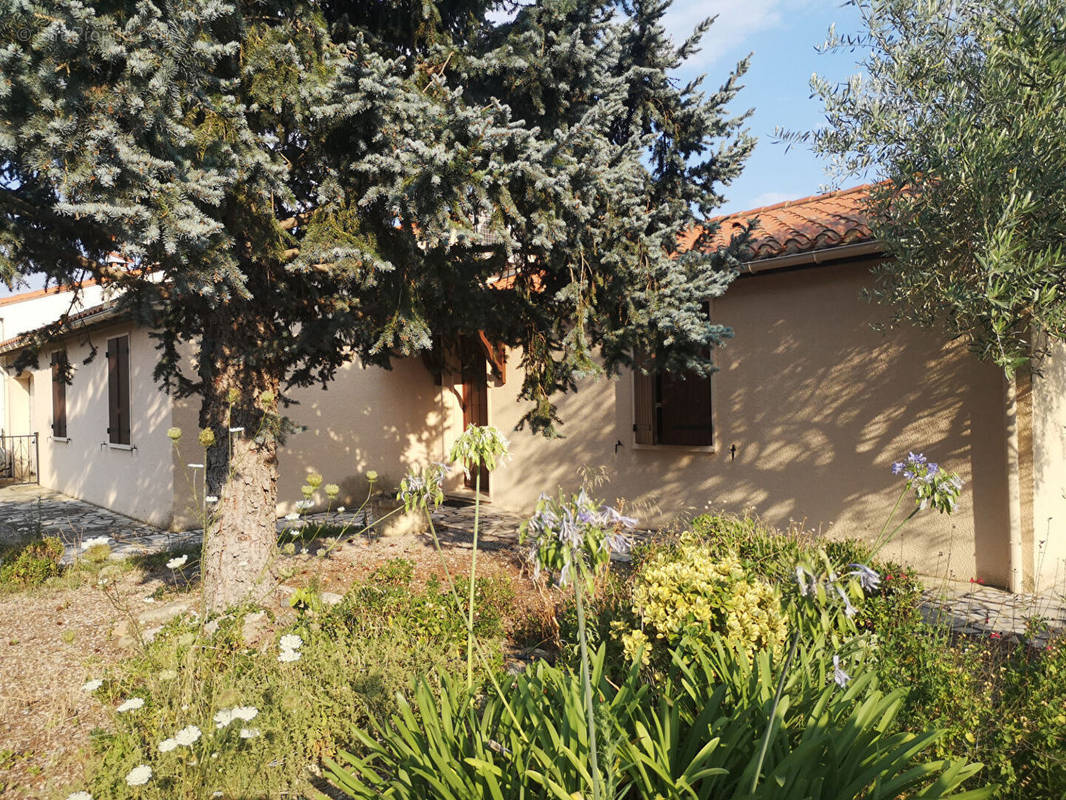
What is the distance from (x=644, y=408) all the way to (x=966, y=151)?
189 inches

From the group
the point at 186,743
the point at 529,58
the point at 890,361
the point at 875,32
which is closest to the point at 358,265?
the point at 529,58

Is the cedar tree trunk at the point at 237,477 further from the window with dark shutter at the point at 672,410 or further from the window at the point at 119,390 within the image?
the window at the point at 119,390

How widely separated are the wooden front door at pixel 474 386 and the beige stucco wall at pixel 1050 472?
7.09 metres

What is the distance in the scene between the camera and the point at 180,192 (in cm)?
326


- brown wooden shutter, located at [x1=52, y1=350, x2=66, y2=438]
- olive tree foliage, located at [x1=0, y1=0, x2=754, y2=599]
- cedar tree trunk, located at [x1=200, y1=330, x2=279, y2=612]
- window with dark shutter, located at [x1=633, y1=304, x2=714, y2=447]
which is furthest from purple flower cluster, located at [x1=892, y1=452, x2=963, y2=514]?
brown wooden shutter, located at [x1=52, y1=350, x2=66, y2=438]

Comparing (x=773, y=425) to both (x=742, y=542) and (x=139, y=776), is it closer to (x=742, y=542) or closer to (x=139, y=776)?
(x=742, y=542)

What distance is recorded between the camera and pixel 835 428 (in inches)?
262

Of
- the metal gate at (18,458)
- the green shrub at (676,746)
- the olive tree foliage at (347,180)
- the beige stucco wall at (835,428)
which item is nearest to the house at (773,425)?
the beige stucco wall at (835,428)

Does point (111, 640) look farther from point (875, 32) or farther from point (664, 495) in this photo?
point (875, 32)

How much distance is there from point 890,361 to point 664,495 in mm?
3050

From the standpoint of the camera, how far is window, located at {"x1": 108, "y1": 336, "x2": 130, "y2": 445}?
32.4ft

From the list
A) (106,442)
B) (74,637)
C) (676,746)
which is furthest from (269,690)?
(106,442)

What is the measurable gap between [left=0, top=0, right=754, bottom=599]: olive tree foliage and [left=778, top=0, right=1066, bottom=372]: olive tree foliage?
3.23ft

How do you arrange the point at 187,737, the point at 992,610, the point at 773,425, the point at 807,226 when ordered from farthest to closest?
the point at 773,425, the point at 807,226, the point at 992,610, the point at 187,737
